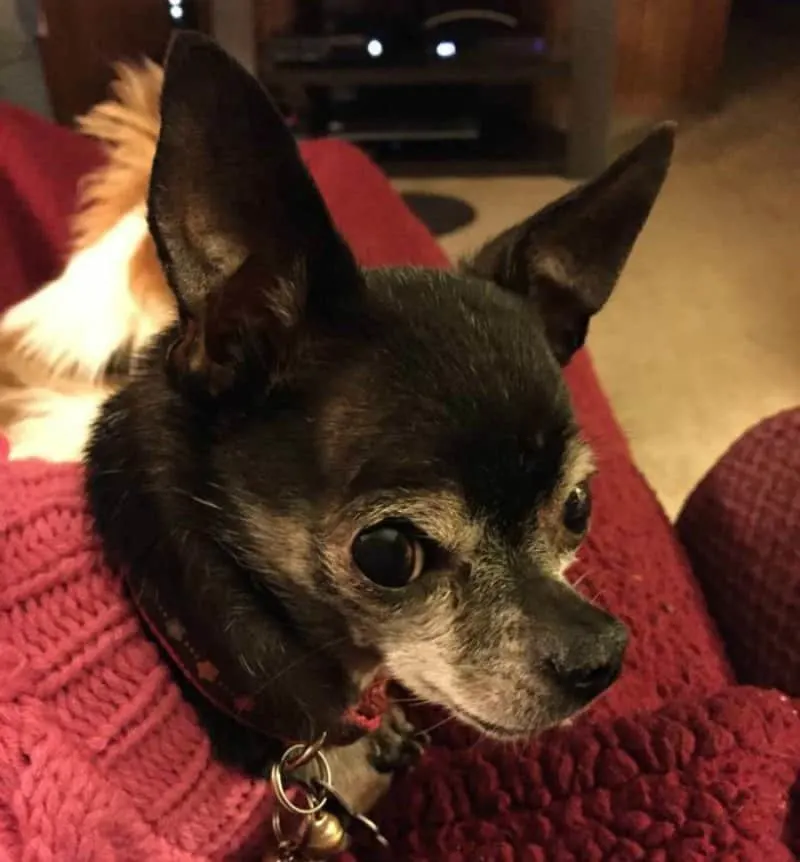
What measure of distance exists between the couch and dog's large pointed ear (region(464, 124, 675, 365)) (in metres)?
0.32

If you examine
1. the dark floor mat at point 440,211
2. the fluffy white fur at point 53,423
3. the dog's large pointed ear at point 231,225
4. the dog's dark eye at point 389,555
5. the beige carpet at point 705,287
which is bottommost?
the beige carpet at point 705,287

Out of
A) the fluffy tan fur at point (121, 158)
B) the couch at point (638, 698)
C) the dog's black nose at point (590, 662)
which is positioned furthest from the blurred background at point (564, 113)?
the dog's black nose at point (590, 662)

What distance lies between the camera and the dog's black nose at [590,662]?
36.3 inches

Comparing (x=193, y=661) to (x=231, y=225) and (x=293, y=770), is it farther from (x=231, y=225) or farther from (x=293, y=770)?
(x=231, y=225)

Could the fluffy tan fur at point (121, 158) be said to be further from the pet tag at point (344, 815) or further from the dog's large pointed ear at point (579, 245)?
the pet tag at point (344, 815)

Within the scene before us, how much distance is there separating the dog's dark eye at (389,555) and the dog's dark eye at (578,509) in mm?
177

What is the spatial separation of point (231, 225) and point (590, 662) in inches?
17.4

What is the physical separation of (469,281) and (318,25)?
109 inches

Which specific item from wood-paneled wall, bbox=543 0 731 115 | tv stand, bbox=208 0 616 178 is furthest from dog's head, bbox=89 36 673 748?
wood-paneled wall, bbox=543 0 731 115

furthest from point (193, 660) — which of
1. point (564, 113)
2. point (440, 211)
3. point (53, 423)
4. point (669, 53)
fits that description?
point (669, 53)

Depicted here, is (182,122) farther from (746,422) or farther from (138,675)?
(746,422)

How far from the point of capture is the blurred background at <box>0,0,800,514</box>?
269 centimetres

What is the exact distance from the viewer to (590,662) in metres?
0.92

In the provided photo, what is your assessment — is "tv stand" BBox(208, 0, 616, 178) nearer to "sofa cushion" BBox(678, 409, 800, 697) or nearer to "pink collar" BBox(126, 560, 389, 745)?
"sofa cushion" BBox(678, 409, 800, 697)
